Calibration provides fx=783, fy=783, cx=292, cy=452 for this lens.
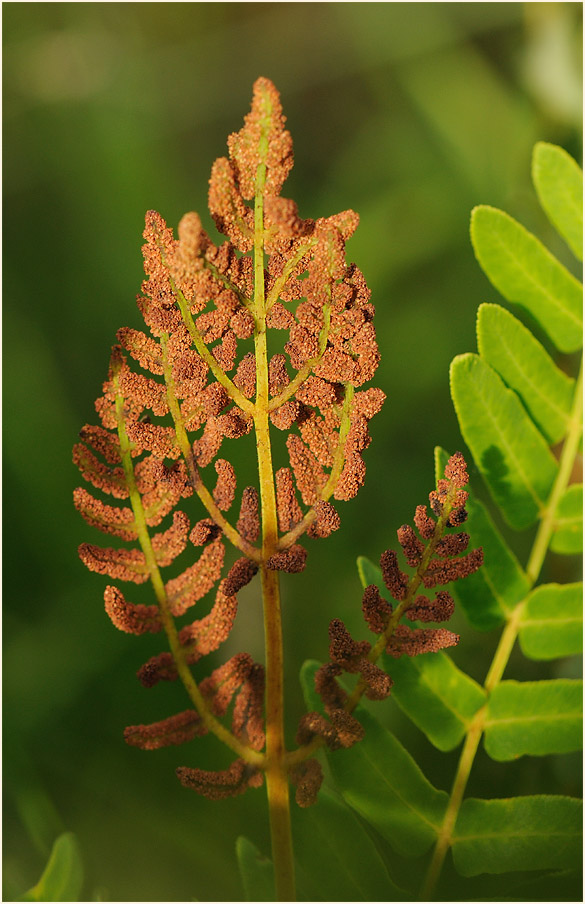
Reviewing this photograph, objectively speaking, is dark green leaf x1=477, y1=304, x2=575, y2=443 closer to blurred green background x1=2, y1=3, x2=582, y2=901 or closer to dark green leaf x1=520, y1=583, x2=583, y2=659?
dark green leaf x1=520, y1=583, x2=583, y2=659

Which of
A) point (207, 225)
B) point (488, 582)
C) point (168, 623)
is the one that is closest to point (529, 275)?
point (488, 582)

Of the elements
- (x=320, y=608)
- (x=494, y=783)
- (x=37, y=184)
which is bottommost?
(x=494, y=783)

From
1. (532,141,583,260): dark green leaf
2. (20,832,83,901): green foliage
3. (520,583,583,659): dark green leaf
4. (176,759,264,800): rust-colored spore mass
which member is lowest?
(520,583,583,659): dark green leaf

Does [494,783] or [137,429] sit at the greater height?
[137,429]

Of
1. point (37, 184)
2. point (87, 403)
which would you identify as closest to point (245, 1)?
point (37, 184)

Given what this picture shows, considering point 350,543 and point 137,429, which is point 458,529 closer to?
point 137,429

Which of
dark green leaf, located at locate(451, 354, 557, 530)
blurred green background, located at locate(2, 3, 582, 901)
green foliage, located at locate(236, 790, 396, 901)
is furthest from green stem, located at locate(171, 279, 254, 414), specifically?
blurred green background, located at locate(2, 3, 582, 901)

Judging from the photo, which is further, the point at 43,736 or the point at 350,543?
the point at 350,543
